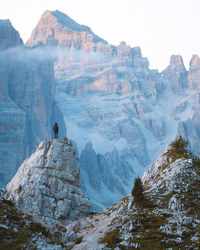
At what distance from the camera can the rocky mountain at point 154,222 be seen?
36312 mm

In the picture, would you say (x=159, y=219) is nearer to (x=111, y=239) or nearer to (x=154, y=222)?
(x=154, y=222)

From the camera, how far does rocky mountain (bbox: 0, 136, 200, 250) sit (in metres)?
36.3

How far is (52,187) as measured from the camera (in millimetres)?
63844

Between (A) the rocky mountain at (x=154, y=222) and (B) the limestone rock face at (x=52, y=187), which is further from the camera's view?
(B) the limestone rock face at (x=52, y=187)

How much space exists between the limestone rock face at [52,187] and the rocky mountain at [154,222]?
7.79 metres

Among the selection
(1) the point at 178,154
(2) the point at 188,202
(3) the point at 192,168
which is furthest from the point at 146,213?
(1) the point at 178,154

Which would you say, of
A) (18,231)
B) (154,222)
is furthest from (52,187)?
(154,222)

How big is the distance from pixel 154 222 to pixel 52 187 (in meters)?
28.0

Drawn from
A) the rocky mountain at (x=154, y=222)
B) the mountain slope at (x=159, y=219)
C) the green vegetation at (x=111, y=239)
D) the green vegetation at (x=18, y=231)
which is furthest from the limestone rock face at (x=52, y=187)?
the green vegetation at (x=111, y=239)

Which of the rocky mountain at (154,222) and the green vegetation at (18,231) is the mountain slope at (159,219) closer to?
the rocky mountain at (154,222)

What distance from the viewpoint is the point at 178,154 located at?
2381 inches

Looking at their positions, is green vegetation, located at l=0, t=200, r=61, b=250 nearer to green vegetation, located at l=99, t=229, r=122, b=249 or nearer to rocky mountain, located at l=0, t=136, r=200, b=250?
rocky mountain, located at l=0, t=136, r=200, b=250

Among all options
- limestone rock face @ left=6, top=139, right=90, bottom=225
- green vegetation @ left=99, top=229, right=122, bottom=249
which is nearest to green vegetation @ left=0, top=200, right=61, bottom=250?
green vegetation @ left=99, top=229, right=122, bottom=249

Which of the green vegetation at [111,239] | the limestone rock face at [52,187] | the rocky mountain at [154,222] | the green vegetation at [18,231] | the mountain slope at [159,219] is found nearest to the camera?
the green vegetation at [18,231]
